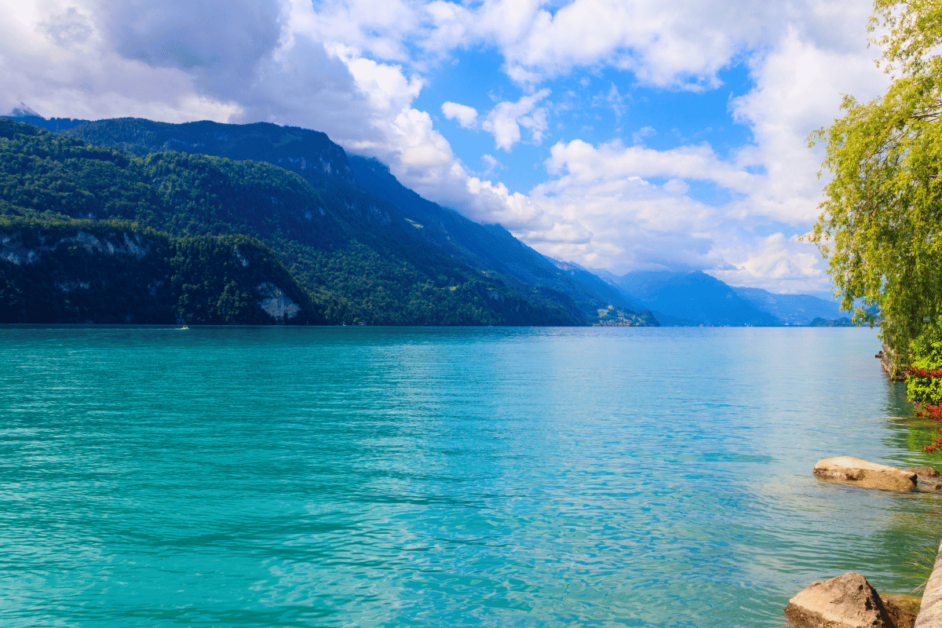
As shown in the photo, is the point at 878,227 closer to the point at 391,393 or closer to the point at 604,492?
the point at 604,492

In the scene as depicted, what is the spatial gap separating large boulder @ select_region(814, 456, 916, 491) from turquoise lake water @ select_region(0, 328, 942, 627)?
0.88 metres

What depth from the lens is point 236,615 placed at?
11.2 metres

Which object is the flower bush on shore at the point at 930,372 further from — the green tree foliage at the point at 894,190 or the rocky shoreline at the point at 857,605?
the rocky shoreline at the point at 857,605

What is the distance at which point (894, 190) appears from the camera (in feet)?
62.5

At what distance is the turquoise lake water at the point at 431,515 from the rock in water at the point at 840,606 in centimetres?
61

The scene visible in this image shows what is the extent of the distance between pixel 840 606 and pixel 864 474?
1323 cm

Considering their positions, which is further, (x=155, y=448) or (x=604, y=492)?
(x=155, y=448)

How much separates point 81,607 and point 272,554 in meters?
3.98

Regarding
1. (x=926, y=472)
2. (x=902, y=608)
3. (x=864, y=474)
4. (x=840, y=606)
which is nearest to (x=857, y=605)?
(x=840, y=606)

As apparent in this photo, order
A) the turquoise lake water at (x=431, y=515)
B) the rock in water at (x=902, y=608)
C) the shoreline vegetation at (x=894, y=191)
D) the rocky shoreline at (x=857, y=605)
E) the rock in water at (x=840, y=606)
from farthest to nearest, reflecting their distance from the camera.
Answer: the shoreline vegetation at (x=894, y=191)
the turquoise lake water at (x=431, y=515)
the rock in water at (x=902, y=608)
the rock in water at (x=840, y=606)
the rocky shoreline at (x=857, y=605)

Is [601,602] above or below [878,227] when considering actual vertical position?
below

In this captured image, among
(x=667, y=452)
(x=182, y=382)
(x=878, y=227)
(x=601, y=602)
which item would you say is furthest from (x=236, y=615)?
(x=182, y=382)

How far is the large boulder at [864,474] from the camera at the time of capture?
19.8 meters

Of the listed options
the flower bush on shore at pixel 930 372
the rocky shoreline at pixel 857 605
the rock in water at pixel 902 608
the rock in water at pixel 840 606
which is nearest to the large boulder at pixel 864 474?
the flower bush on shore at pixel 930 372
